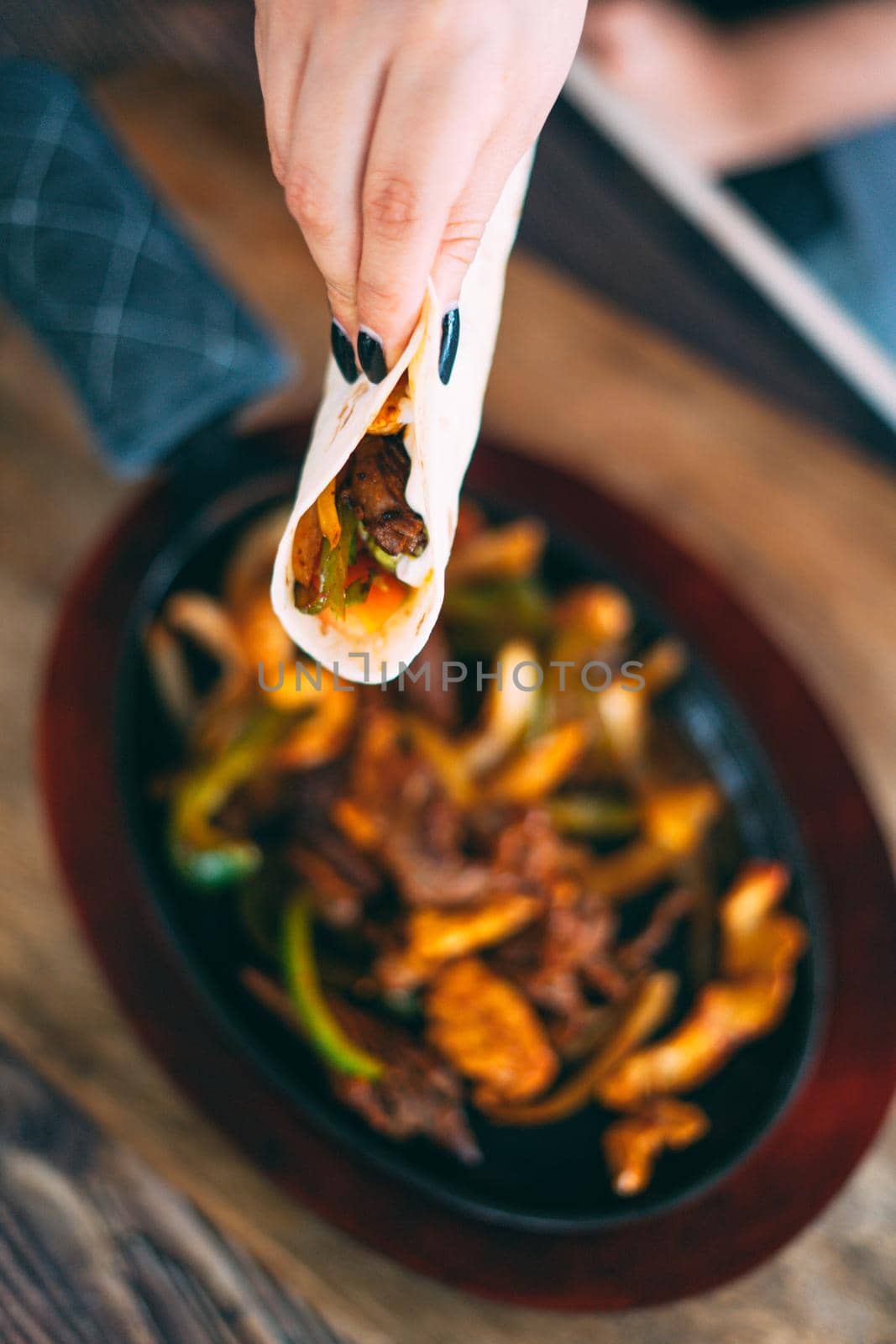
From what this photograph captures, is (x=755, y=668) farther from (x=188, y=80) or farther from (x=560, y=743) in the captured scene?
(x=188, y=80)

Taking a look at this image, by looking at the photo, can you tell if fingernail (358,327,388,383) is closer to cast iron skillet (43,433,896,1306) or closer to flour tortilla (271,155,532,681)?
flour tortilla (271,155,532,681)

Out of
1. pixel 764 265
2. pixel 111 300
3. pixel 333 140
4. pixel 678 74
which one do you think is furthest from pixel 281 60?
pixel 678 74

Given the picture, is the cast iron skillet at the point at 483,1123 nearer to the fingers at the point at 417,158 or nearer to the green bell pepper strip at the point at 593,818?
the green bell pepper strip at the point at 593,818

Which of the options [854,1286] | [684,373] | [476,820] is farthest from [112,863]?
[684,373]

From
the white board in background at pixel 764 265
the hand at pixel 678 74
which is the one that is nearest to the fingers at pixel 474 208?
the white board in background at pixel 764 265

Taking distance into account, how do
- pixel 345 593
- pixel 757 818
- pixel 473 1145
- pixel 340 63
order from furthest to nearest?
pixel 757 818 < pixel 473 1145 < pixel 345 593 < pixel 340 63

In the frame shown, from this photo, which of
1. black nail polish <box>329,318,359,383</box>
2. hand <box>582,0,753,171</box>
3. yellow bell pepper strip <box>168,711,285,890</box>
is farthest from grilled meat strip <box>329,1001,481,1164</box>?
hand <box>582,0,753,171</box>
